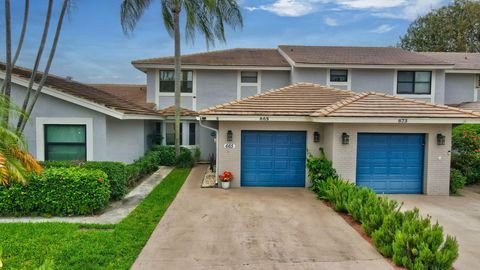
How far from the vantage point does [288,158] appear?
39.8 feet

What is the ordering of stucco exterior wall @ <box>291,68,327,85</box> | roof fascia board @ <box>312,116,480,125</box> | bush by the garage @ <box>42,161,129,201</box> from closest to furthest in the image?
bush by the garage @ <box>42,161,129,201</box> → roof fascia board @ <box>312,116,480,125</box> → stucco exterior wall @ <box>291,68,327,85</box>

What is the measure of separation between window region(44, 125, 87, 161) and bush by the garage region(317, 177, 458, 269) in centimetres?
1022

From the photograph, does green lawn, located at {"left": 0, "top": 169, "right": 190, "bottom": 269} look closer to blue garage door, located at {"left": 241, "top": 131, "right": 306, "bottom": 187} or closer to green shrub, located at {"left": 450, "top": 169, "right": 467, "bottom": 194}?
blue garage door, located at {"left": 241, "top": 131, "right": 306, "bottom": 187}

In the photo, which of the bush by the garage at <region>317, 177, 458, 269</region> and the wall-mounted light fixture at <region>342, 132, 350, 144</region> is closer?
the bush by the garage at <region>317, 177, 458, 269</region>

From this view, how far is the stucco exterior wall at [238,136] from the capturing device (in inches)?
469

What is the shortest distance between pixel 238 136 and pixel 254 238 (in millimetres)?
5586

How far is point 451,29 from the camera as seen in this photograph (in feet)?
110

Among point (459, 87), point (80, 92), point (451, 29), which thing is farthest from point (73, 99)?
point (451, 29)

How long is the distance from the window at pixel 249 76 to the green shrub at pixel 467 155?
1115 cm

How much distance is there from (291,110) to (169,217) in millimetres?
6078

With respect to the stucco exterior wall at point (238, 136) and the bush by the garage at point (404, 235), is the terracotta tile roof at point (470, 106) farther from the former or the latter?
the bush by the garage at point (404, 235)

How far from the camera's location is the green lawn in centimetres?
546

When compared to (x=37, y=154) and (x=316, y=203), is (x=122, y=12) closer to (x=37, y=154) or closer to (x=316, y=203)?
(x=37, y=154)

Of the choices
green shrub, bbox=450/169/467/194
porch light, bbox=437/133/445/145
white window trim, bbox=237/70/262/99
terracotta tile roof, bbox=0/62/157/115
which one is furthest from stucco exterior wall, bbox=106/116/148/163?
green shrub, bbox=450/169/467/194
